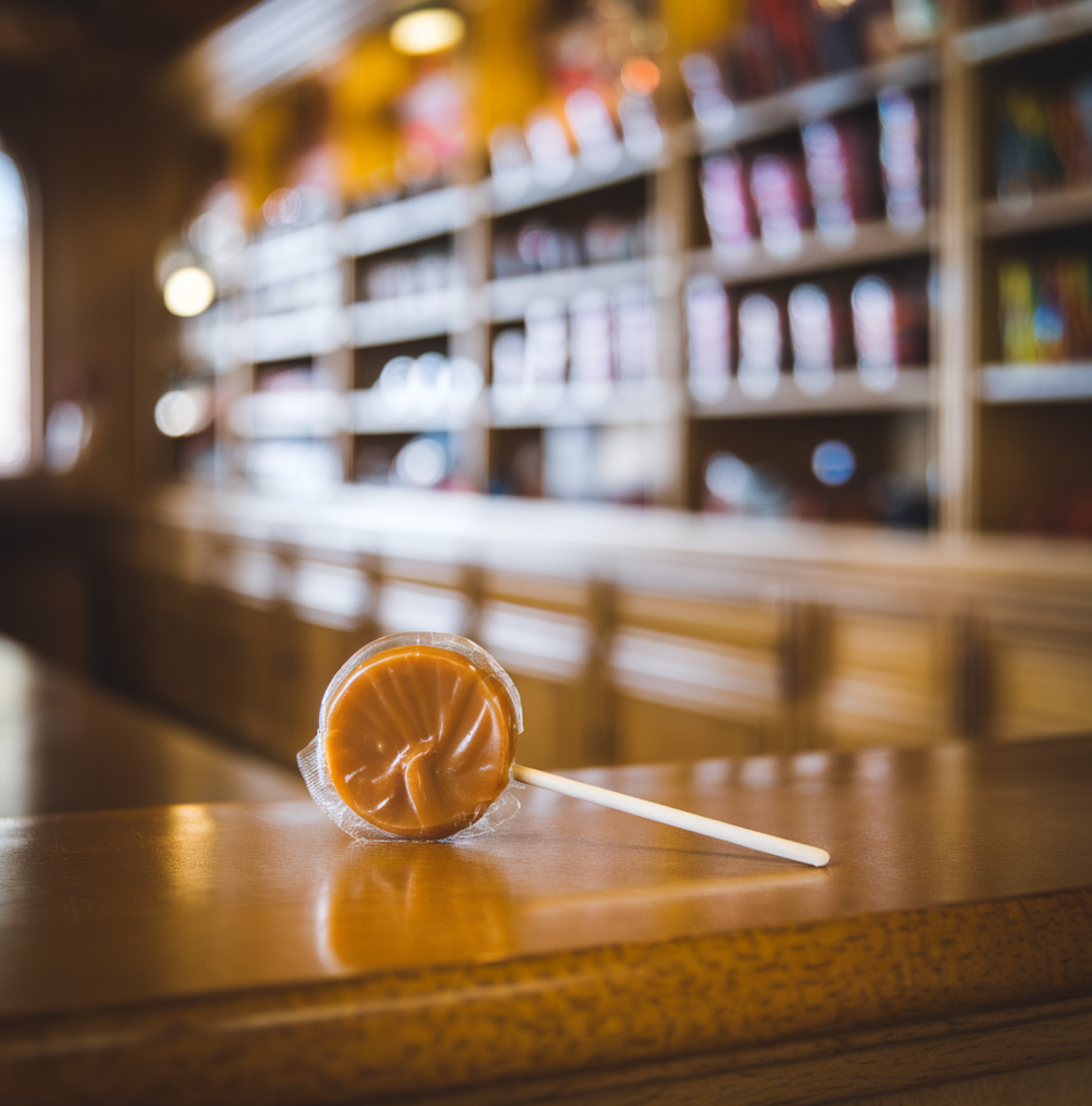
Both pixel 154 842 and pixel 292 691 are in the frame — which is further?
pixel 292 691

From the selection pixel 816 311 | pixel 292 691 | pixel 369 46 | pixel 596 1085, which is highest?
pixel 369 46

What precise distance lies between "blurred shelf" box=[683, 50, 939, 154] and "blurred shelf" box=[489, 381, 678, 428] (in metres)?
0.65

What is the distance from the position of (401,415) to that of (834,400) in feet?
7.44

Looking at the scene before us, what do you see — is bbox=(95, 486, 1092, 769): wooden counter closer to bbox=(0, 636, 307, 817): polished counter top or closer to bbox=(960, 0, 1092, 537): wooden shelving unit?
bbox=(960, 0, 1092, 537): wooden shelving unit

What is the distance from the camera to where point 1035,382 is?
2473 mm

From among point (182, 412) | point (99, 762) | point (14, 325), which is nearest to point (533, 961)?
point (99, 762)

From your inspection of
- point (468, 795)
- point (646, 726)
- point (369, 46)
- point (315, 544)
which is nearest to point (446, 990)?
point (468, 795)

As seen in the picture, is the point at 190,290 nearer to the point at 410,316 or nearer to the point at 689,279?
the point at 410,316

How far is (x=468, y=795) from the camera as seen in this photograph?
0.66 meters

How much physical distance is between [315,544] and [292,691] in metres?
0.60

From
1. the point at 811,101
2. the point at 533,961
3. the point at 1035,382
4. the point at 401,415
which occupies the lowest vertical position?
the point at 533,961

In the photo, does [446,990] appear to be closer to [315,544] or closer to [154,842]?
[154,842]

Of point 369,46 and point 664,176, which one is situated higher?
point 369,46

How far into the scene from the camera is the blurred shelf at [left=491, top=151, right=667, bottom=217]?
3.61m
